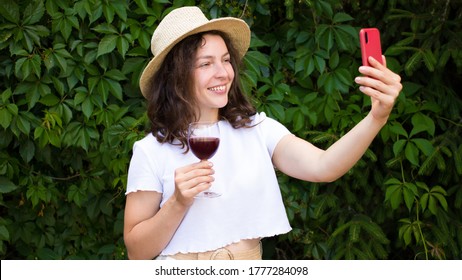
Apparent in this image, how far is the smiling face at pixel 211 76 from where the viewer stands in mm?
2475

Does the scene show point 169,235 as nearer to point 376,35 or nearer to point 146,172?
point 146,172

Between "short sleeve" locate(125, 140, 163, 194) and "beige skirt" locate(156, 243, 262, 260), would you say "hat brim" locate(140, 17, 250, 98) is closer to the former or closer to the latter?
Result: "short sleeve" locate(125, 140, 163, 194)

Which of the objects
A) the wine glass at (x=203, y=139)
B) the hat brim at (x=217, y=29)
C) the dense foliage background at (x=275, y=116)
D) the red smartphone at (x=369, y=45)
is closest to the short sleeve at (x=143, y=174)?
the wine glass at (x=203, y=139)

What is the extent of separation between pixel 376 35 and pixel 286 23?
177 centimetres

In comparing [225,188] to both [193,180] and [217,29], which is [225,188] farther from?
[217,29]

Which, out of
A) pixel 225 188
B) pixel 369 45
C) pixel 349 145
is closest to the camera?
pixel 369 45

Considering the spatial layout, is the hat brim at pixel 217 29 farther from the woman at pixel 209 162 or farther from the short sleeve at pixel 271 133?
the short sleeve at pixel 271 133

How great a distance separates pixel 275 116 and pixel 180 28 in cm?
117

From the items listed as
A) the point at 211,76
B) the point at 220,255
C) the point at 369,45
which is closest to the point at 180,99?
the point at 211,76

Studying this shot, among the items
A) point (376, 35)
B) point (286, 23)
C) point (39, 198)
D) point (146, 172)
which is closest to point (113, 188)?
point (39, 198)

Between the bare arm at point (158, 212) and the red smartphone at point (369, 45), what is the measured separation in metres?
0.50

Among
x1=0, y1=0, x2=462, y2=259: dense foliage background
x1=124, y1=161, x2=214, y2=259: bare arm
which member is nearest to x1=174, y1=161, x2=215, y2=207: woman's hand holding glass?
x1=124, y1=161, x2=214, y2=259: bare arm

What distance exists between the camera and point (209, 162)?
232cm

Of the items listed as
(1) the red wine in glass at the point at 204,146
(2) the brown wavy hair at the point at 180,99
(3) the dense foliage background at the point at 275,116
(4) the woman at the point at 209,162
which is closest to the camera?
(1) the red wine in glass at the point at 204,146
